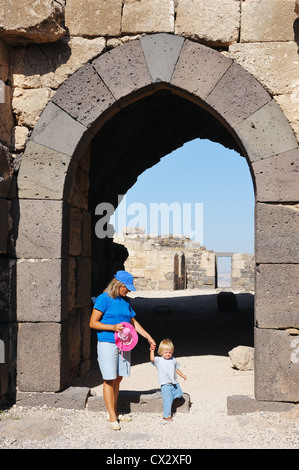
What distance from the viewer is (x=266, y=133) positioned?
4766 mm

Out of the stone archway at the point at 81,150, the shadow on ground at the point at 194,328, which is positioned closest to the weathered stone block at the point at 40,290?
the stone archway at the point at 81,150

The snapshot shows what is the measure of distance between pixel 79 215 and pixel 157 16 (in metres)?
2.30

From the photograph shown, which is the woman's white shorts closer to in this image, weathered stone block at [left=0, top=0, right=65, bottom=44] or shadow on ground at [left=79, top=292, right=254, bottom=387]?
shadow on ground at [left=79, top=292, right=254, bottom=387]

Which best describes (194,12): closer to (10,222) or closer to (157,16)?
(157,16)

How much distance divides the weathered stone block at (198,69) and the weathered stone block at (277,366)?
92.0 inches

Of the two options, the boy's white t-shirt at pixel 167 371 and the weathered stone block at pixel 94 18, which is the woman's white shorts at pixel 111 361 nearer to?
the boy's white t-shirt at pixel 167 371

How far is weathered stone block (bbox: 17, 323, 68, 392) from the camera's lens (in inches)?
189

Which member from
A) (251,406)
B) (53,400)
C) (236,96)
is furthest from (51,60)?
(251,406)

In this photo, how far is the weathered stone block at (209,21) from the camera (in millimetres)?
4898

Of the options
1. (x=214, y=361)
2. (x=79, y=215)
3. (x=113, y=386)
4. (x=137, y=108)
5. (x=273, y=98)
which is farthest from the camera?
(x=137, y=108)

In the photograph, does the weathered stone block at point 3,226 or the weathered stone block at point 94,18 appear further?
the weathered stone block at point 94,18

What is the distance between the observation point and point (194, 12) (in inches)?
195

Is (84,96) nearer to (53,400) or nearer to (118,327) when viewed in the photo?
(118,327)

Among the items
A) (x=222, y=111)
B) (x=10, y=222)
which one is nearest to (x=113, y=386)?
(x=10, y=222)
